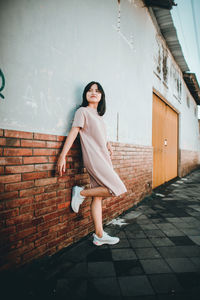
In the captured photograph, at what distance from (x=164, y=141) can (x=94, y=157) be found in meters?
5.13

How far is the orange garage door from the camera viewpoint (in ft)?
18.7

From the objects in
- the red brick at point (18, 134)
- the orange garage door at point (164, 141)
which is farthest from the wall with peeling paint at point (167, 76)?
the red brick at point (18, 134)

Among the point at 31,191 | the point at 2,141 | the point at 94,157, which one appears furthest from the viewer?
the point at 94,157

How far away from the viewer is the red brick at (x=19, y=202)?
1507mm

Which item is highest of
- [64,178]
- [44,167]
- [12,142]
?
[12,142]

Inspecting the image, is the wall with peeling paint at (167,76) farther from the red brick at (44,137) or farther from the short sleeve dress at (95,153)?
the red brick at (44,137)

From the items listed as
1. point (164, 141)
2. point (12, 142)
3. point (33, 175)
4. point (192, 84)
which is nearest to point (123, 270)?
point (33, 175)

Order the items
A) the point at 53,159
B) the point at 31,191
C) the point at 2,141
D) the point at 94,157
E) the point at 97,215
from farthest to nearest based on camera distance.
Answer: the point at 97,215 < the point at 94,157 < the point at 53,159 < the point at 31,191 < the point at 2,141

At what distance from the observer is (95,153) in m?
2.04

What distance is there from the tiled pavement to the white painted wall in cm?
136

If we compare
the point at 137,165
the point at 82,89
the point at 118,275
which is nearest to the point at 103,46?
the point at 82,89

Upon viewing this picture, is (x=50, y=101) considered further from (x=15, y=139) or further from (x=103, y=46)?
(x=103, y=46)

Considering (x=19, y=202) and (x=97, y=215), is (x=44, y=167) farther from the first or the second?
(x=97, y=215)

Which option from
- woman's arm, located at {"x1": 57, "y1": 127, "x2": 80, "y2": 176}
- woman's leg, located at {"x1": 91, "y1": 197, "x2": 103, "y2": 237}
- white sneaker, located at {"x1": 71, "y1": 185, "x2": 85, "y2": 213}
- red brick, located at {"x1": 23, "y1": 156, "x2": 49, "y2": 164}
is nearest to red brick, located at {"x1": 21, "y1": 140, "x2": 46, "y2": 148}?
red brick, located at {"x1": 23, "y1": 156, "x2": 49, "y2": 164}
